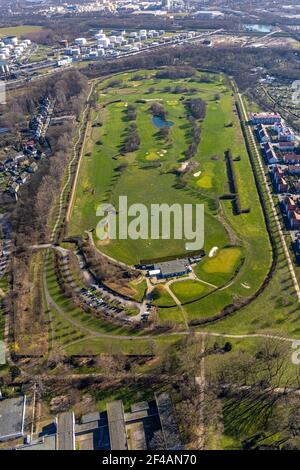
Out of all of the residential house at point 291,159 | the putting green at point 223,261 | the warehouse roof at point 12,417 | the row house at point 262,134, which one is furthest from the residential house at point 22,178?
the residential house at point 291,159

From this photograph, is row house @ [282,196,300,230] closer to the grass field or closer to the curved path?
the grass field

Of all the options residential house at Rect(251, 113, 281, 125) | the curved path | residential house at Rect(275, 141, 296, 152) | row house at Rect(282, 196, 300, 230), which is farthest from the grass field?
residential house at Rect(275, 141, 296, 152)

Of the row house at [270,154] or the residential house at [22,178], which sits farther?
the row house at [270,154]

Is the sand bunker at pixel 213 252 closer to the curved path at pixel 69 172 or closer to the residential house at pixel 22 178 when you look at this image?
the curved path at pixel 69 172

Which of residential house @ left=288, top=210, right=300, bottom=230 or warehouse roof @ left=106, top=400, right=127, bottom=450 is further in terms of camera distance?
residential house @ left=288, top=210, right=300, bottom=230

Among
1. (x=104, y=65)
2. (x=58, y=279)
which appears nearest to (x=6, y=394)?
(x=58, y=279)

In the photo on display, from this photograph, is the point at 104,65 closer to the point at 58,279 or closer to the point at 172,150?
the point at 172,150

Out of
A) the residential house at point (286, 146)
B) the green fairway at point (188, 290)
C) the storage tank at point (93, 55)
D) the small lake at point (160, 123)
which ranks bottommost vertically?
the green fairway at point (188, 290)

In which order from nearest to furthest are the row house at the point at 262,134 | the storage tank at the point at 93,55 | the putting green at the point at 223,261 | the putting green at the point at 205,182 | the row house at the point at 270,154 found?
the putting green at the point at 223,261 < the putting green at the point at 205,182 < the row house at the point at 270,154 < the row house at the point at 262,134 < the storage tank at the point at 93,55

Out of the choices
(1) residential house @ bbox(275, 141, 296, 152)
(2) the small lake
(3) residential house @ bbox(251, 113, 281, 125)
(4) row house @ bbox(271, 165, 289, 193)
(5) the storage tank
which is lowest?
(4) row house @ bbox(271, 165, 289, 193)
